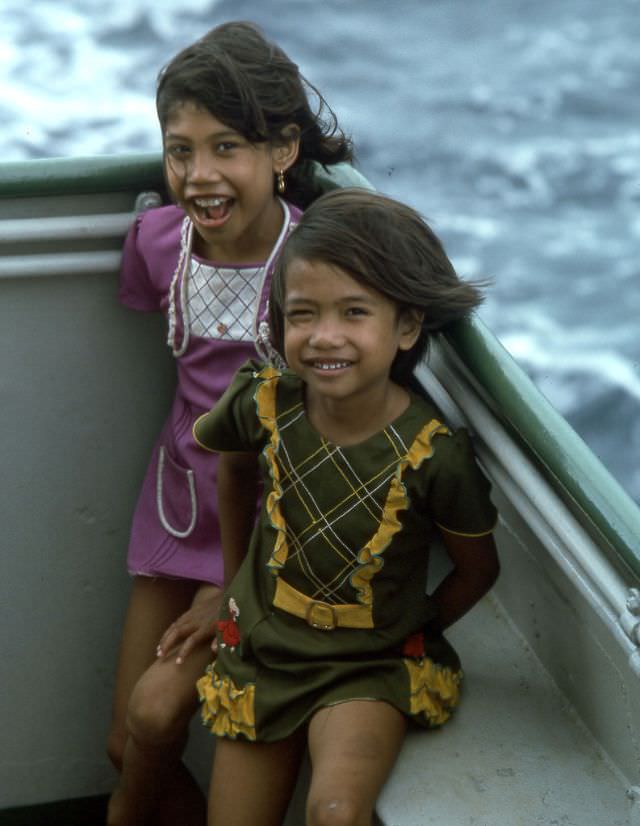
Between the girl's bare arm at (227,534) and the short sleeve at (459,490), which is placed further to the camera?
the girl's bare arm at (227,534)

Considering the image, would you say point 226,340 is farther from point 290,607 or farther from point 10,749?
point 10,749

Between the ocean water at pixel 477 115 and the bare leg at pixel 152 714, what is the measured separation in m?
4.24

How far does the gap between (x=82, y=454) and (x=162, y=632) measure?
36 cm

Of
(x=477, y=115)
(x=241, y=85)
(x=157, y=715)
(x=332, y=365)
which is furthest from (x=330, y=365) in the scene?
(x=477, y=115)

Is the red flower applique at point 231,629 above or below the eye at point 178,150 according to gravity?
below

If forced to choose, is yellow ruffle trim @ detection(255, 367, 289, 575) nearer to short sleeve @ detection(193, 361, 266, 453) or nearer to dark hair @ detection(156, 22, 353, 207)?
short sleeve @ detection(193, 361, 266, 453)

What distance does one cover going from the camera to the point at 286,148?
A: 214cm

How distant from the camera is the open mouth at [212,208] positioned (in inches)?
82.0

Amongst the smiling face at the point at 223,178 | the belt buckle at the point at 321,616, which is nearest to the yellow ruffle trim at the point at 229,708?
the belt buckle at the point at 321,616

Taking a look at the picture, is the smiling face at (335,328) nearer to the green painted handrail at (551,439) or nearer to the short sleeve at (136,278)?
the green painted handrail at (551,439)

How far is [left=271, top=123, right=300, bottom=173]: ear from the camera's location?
2.12 meters

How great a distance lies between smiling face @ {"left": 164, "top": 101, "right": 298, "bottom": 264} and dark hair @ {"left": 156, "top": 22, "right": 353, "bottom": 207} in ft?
0.05

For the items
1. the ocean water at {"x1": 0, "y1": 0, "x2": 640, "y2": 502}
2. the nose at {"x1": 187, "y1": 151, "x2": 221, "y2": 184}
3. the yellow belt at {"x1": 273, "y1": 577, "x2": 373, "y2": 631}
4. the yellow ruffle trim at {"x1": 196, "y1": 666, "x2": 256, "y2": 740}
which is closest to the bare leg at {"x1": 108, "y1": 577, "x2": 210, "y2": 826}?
the yellow ruffle trim at {"x1": 196, "y1": 666, "x2": 256, "y2": 740}

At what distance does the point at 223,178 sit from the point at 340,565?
0.57 metres
